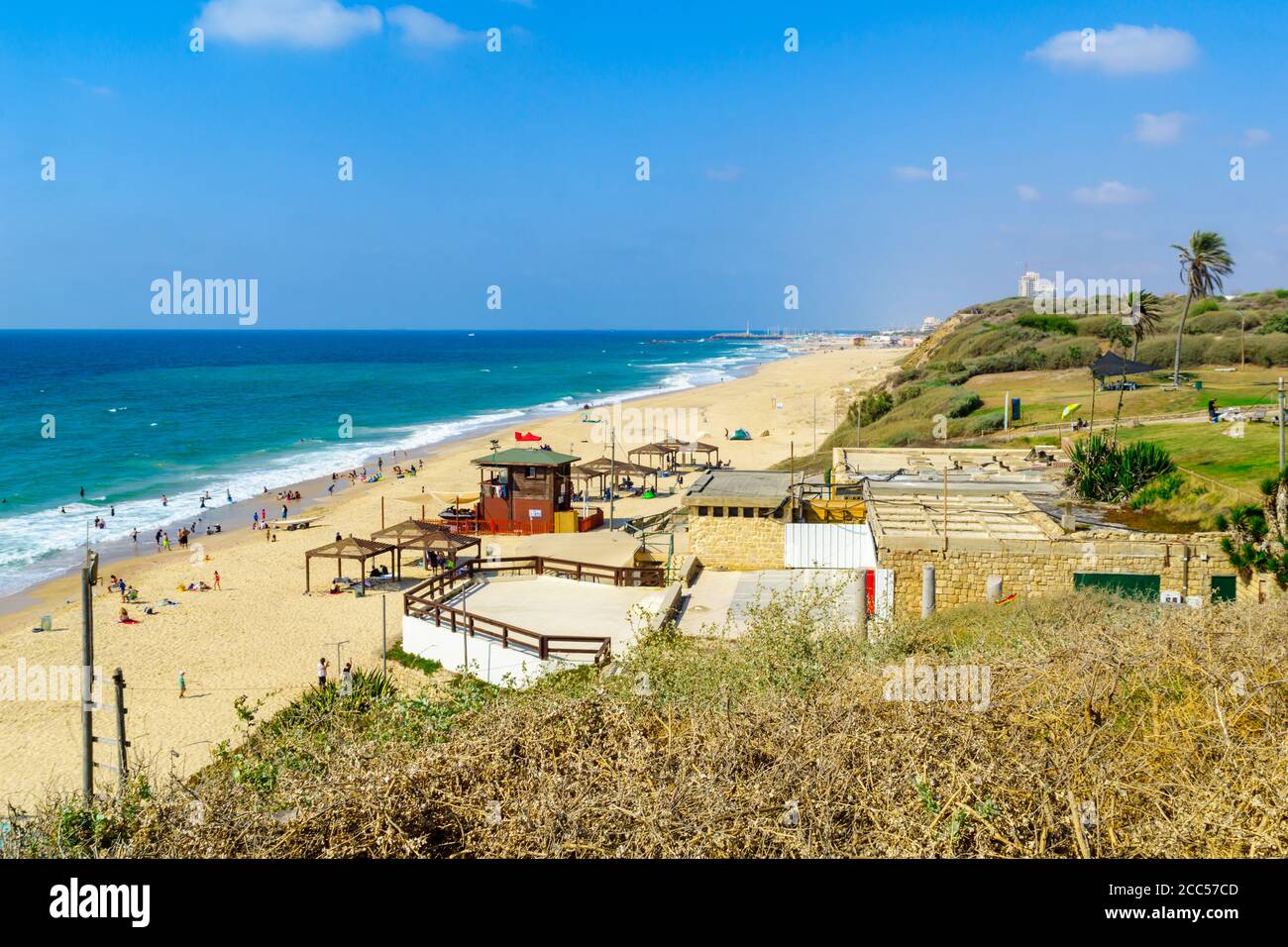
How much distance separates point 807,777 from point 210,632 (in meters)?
22.5

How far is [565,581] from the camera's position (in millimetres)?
19344

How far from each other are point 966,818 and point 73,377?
145 metres

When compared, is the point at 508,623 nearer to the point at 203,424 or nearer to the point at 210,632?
the point at 210,632

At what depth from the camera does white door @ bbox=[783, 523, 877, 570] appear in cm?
1728

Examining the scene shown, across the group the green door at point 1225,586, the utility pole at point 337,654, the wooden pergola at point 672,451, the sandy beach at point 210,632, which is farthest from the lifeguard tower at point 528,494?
the green door at point 1225,586

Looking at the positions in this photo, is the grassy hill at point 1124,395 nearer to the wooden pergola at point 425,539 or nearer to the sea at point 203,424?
the wooden pergola at point 425,539

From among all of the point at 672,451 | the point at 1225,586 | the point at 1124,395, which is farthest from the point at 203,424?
the point at 1225,586

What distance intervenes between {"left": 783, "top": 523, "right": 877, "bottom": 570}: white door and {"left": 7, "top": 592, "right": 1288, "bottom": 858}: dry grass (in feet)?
32.7

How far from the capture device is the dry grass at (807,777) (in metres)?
4.58

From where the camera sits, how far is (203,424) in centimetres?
7481

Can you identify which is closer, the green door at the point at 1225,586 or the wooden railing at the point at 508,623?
the green door at the point at 1225,586

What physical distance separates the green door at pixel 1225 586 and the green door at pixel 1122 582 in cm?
78

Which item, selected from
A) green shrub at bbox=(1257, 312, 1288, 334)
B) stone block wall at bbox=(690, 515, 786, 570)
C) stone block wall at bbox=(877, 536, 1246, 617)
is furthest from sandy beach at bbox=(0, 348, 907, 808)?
green shrub at bbox=(1257, 312, 1288, 334)

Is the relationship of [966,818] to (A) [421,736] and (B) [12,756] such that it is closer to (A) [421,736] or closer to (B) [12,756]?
(A) [421,736]
